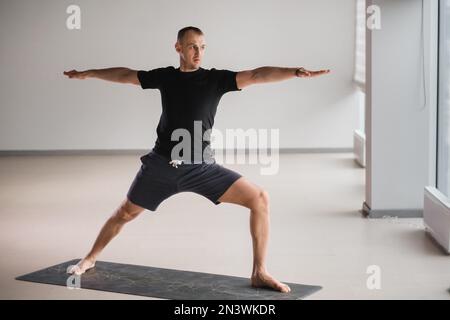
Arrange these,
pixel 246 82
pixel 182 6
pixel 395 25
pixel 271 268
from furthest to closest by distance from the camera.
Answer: pixel 182 6 → pixel 395 25 → pixel 271 268 → pixel 246 82

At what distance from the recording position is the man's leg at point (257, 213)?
5.01 metres

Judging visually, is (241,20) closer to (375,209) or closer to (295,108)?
(295,108)

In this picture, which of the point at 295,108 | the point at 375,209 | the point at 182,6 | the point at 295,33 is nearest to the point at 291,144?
the point at 295,108

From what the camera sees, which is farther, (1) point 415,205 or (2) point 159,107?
(2) point 159,107

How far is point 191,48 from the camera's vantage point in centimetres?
509

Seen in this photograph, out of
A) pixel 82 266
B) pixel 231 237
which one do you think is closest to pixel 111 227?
pixel 82 266

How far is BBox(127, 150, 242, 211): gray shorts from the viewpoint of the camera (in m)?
5.06

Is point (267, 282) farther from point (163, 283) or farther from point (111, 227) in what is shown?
point (111, 227)

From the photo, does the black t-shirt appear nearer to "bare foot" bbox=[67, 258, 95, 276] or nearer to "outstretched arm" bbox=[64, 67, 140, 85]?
"outstretched arm" bbox=[64, 67, 140, 85]

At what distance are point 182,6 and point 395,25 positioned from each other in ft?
16.0

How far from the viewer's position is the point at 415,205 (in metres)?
7.29

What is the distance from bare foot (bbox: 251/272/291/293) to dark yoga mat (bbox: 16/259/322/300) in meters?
0.03

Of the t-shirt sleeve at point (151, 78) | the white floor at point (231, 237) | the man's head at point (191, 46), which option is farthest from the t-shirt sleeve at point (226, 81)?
the white floor at point (231, 237)

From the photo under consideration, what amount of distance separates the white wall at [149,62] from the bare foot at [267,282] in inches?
267
